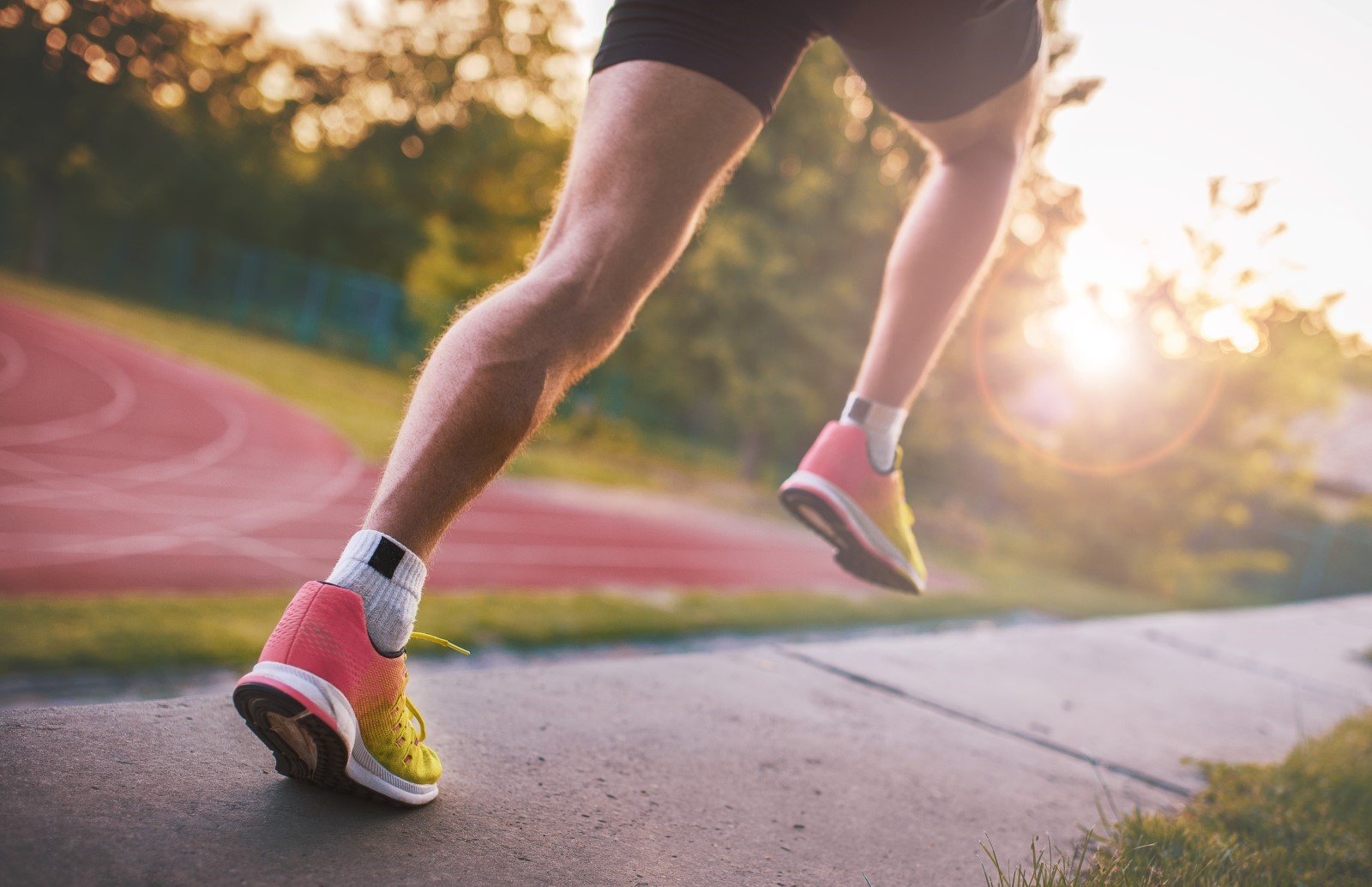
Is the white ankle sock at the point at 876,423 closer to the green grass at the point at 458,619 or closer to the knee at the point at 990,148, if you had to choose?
the knee at the point at 990,148

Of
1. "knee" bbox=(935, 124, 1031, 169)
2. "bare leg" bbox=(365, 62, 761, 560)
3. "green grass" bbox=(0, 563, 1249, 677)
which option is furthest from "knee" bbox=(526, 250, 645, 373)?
"green grass" bbox=(0, 563, 1249, 677)

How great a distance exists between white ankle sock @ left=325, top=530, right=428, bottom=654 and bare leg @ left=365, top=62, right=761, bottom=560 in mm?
14

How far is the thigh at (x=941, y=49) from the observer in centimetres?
118

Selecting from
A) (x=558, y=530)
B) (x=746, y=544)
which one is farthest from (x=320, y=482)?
(x=746, y=544)

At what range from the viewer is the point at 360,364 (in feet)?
83.5

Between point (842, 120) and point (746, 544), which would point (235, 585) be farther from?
point (842, 120)

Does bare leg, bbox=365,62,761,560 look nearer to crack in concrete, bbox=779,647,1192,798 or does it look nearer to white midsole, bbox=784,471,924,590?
white midsole, bbox=784,471,924,590

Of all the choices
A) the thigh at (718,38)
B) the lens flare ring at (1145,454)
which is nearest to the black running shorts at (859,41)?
the thigh at (718,38)

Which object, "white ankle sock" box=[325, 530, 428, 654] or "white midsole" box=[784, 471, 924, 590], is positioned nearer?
"white ankle sock" box=[325, 530, 428, 654]

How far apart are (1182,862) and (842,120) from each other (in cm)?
1848

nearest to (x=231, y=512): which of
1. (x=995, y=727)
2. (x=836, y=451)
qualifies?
(x=995, y=727)

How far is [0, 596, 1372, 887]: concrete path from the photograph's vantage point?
2.94 ft

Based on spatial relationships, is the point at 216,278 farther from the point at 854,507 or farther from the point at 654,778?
the point at 654,778

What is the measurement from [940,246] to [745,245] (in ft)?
55.3
